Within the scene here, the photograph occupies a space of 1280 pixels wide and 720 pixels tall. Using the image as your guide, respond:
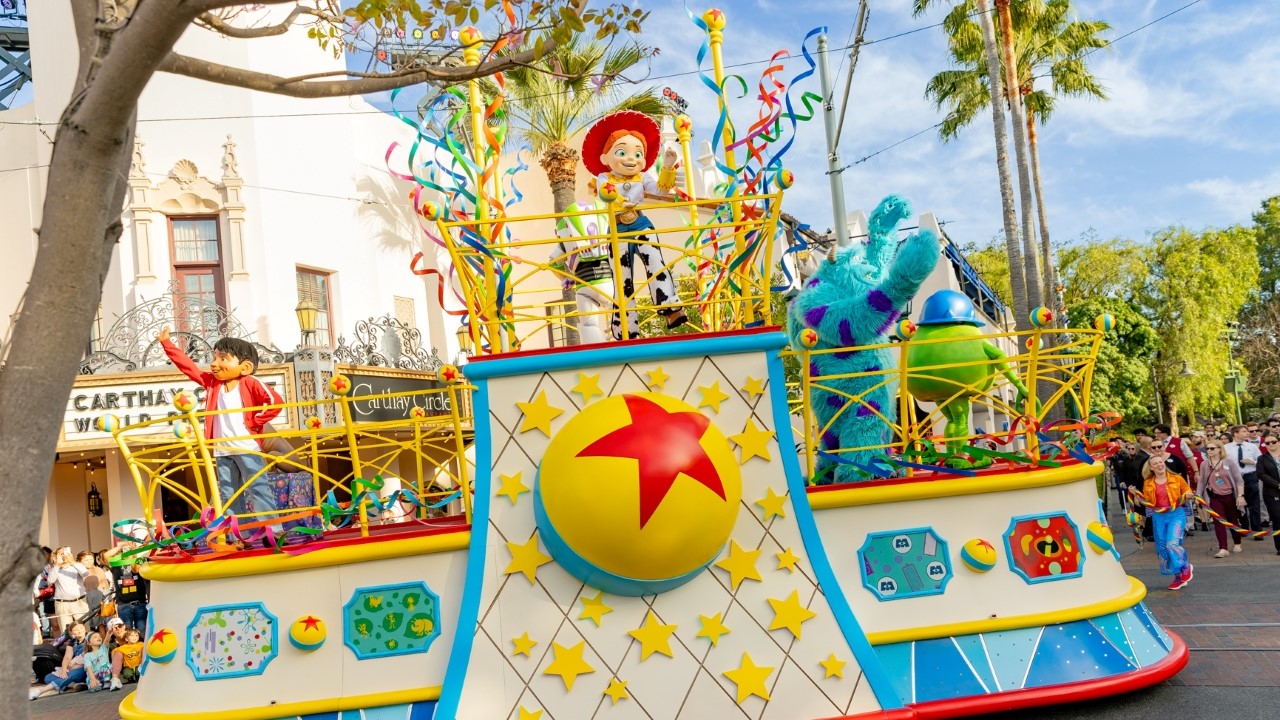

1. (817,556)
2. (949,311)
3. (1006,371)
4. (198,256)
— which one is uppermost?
(198,256)

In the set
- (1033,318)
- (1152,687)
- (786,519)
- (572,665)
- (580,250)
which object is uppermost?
(580,250)

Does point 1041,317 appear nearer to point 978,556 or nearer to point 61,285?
point 978,556

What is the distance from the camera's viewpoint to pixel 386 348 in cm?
1670

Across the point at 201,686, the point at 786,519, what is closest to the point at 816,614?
the point at 786,519

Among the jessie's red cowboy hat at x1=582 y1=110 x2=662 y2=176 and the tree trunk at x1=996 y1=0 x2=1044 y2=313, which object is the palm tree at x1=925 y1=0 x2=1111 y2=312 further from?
the jessie's red cowboy hat at x1=582 y1=110 x2=662 y2=176

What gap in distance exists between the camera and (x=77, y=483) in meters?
17.0

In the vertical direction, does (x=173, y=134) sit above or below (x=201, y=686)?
above

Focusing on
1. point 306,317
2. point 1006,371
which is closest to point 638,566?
point 1006,371

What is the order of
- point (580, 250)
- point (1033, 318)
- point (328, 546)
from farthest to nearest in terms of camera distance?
point (580, 250) → point (1033, 318) → point (328, 546)

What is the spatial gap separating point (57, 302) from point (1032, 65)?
61.9ft

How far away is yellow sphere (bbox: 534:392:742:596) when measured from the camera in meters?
4.41

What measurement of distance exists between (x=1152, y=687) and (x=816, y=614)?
2.15m

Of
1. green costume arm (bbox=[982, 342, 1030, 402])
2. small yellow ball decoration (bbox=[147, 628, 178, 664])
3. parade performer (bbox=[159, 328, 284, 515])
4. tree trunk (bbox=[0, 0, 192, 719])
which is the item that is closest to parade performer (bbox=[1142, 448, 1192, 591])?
green costume arm (bbox=[982, 342, 1030, 402])

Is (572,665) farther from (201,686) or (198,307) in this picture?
(198,307)
